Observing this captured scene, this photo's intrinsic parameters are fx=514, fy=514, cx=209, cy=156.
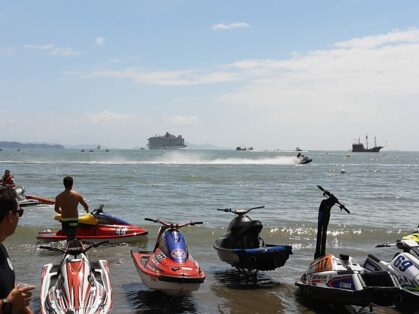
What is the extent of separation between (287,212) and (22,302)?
18.7 meters

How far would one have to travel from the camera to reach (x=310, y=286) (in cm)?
777

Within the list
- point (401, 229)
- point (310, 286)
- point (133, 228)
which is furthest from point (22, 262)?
point (401, 229)

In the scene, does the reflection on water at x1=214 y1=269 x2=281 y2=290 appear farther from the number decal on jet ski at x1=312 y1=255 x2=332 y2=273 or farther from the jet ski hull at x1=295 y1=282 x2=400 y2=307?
the jet ski hull at x1=295 y1=282 x2=400 y2=307

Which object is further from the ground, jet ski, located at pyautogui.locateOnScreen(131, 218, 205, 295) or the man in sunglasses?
the man in sunglasses

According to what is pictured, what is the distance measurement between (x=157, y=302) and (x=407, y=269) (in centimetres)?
382

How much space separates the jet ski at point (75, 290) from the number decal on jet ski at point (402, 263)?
417 centimetres

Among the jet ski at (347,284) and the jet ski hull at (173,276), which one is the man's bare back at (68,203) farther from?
the jet ski at (347,284)

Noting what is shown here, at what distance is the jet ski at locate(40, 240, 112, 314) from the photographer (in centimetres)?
628

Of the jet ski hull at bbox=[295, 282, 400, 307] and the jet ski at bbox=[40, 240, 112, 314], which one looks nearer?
the jet ski at bbox=[40, 240, 112, 314]

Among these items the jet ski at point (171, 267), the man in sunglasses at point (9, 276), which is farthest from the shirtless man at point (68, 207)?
the man in sunglasses at point (9, 276)

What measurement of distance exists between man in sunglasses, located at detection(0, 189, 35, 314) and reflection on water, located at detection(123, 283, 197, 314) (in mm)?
4732

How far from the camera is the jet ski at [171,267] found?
752 cm

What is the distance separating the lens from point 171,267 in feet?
25.5

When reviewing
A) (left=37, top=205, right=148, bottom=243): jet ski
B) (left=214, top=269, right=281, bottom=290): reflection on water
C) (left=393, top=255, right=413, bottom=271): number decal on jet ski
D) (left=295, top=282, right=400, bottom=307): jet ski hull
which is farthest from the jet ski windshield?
(left=37, top=205, right=148, bottom=243): jet ski
